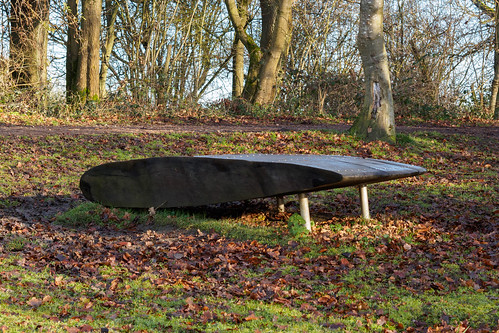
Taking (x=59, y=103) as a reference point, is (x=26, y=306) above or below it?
below

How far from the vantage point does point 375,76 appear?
13172 millimetres

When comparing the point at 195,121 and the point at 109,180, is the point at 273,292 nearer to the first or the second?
the point at 109,180

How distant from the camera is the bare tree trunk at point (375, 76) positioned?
512 inches

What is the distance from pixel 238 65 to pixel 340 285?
18.2m

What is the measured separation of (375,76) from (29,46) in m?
10.5

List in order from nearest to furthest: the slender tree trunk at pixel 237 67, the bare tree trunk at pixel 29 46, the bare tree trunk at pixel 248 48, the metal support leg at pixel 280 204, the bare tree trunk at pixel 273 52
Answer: the metal support leg at pixel 280 204
the bare tree trunk at pixel 29 46
the bare tree trunk at pixel 273 52
the bare tree trunk at pixel 248 48
the slender tree trunk at pixel 237 67

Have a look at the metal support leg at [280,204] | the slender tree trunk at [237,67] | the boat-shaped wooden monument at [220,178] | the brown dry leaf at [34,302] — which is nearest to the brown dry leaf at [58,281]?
the brown dry leaf at [34,302]

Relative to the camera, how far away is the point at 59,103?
16.7 meters

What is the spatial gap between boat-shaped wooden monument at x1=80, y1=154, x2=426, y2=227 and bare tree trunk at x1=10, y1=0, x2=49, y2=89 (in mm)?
10163

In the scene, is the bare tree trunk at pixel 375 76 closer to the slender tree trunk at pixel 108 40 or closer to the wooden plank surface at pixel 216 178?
the wooden plank surface at pixel 216 178

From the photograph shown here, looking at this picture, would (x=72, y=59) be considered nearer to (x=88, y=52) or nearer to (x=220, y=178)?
(x=88, y=52)

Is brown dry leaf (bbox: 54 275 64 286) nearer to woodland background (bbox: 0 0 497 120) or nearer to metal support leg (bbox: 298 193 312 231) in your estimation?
metal support leg (bbox: 298 193 312 231)

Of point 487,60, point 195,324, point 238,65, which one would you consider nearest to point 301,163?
point 195,324

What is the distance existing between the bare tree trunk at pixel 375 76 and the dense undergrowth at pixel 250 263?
139 inches
